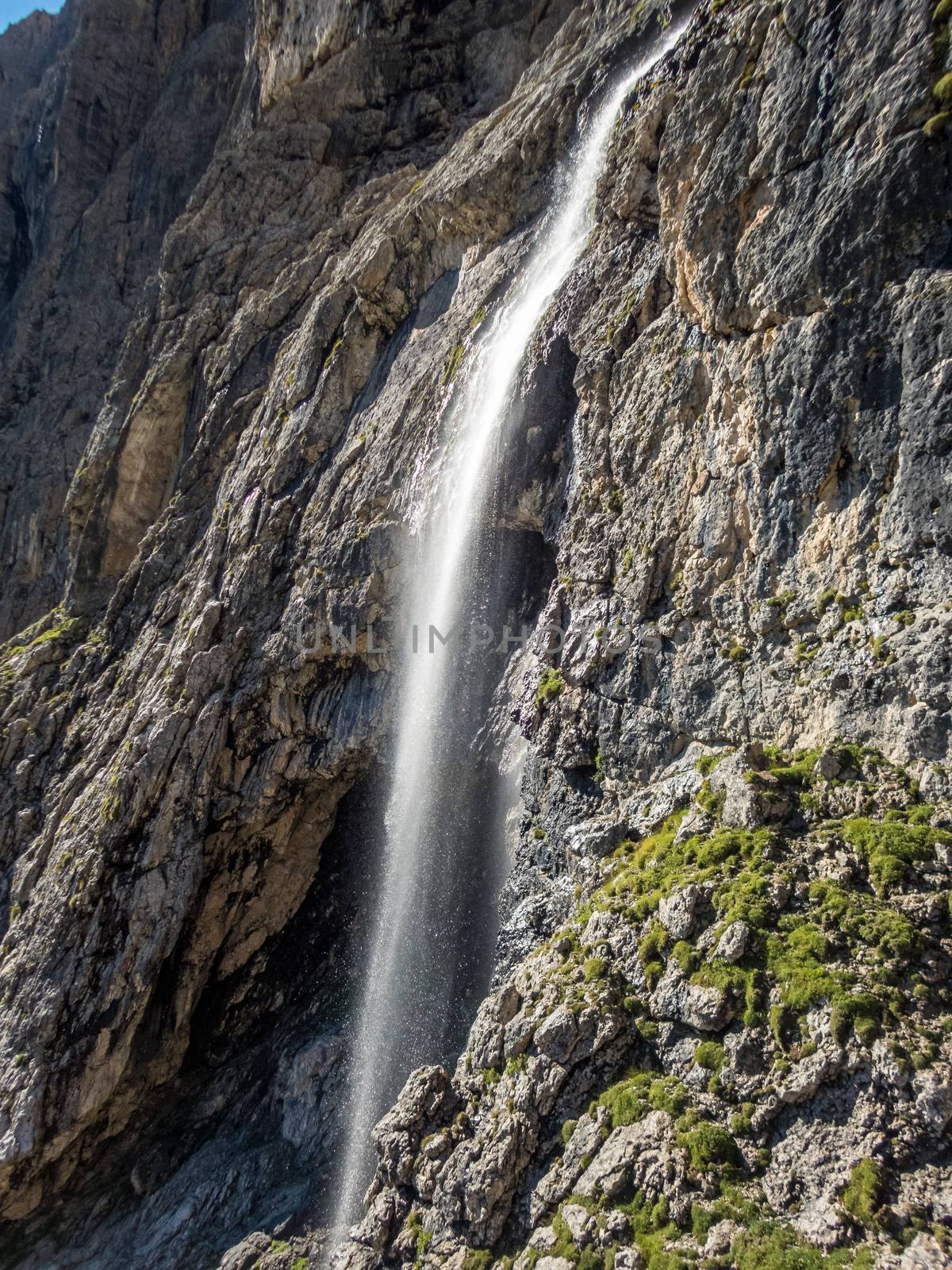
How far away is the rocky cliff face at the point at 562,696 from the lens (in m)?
7.68

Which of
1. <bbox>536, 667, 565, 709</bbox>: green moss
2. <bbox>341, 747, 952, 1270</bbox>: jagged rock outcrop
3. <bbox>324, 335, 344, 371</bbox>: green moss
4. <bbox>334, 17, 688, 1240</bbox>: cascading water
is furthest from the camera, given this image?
<bbox>324, 335, 344, 371</bbox>: green moss

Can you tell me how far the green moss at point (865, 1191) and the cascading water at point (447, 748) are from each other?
10.0 m

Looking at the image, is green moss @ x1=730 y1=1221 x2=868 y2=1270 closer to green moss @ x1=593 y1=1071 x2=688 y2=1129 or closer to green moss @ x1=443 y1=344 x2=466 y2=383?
green moss @ x1=593 y1=1071 x2=688 y2=1129

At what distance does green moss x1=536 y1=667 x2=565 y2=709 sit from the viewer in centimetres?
1384

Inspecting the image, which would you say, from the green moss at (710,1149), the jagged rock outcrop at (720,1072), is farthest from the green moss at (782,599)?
the green moss at (710,1149)

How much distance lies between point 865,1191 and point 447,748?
38.1 ft

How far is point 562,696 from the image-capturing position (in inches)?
539

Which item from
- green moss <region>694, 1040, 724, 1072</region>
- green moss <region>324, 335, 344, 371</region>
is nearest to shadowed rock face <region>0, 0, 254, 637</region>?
green moss <region>324, 335, 344, 371</region>

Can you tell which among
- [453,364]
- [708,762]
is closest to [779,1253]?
[708,762]

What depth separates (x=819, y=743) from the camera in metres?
9.45

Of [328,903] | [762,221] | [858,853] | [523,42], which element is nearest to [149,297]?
[523,42]

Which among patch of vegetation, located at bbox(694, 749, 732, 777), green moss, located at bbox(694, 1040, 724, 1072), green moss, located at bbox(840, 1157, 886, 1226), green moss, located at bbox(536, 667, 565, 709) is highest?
green moss, located at bbox(536, 667, 565, 709)

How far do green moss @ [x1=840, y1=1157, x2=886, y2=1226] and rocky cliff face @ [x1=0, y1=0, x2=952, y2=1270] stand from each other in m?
0.03

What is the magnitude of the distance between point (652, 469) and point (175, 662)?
14.3 m
